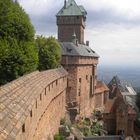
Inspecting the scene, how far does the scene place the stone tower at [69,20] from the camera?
220ft

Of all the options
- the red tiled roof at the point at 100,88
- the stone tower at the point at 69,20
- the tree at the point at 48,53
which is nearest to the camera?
the tree at the point at 48,53

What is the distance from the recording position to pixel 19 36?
Answer: 94.7 ft

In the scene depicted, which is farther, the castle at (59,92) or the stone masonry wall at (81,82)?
the stone masonry wall at (81,82)

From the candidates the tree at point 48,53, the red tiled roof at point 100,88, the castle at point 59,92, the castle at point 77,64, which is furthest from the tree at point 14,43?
the red tiled roof at point 100,88

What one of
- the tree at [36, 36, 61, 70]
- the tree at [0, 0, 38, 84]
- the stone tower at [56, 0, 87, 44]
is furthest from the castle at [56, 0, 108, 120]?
the tree at [0, 0, 38, 84]

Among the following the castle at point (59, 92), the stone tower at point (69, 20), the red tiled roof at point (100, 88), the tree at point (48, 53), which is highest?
the stone tower at point (69, 20)

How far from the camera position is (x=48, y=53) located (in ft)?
132

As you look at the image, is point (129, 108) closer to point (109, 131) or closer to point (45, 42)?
point (109, 131)

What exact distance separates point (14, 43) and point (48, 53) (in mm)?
12589

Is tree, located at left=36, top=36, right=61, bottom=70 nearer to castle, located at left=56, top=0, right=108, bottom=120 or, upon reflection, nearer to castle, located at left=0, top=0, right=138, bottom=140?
castle, located at left=0, top=0, right=138, bottom=140

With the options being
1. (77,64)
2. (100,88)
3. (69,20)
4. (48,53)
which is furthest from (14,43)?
(100,88)

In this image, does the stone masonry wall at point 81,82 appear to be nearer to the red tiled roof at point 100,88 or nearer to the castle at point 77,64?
the castle at point 77,64

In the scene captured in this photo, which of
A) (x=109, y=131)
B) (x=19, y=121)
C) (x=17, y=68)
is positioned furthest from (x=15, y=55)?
(x=109, y=131)

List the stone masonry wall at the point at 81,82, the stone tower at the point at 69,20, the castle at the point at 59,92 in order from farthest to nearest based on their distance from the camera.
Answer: the stone tower at the point at 69,20 < the stone masonry wall at the point at 81,82 < the castle at the point at 59,92
